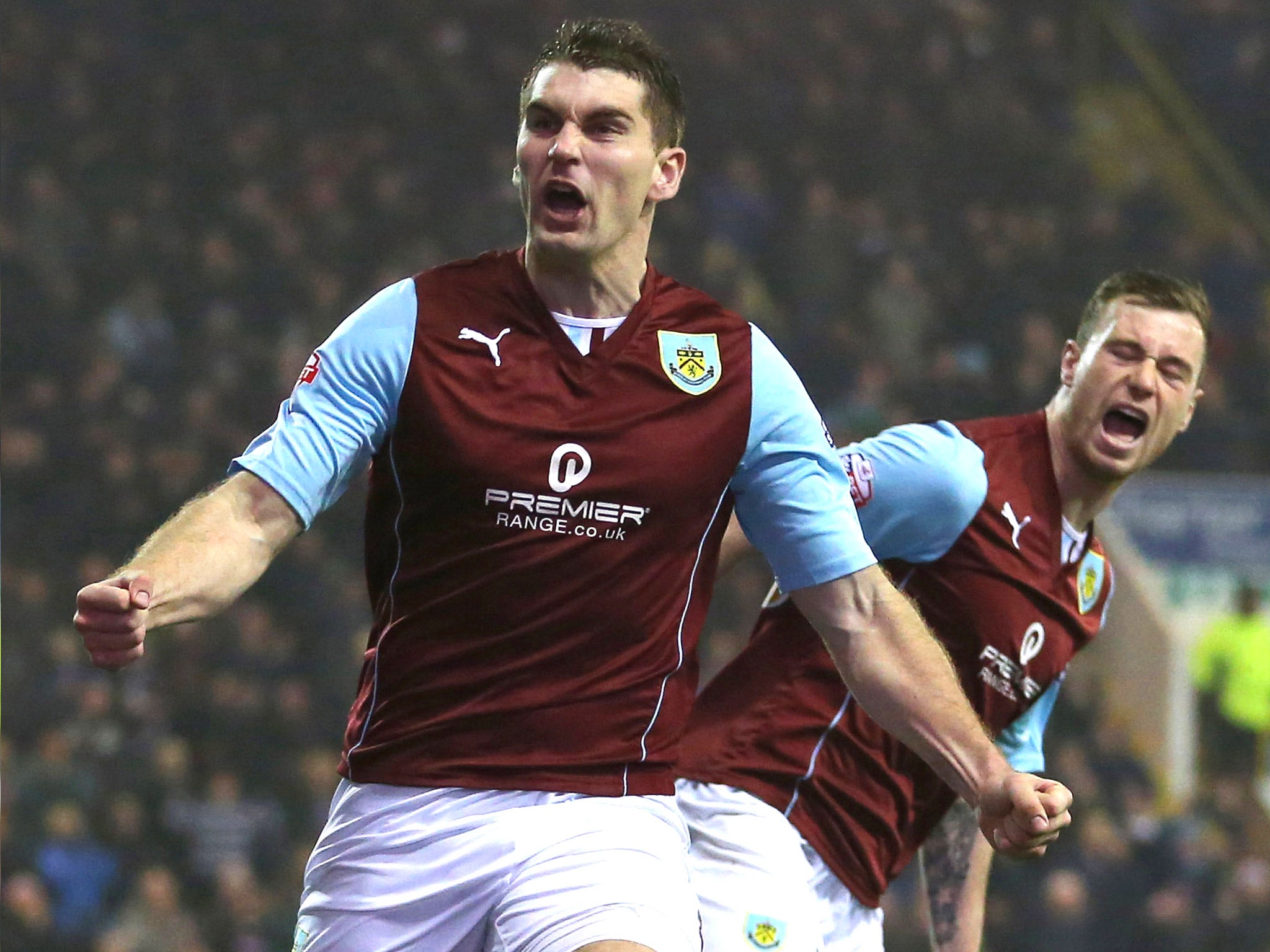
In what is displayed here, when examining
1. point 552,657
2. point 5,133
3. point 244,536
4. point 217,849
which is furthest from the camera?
point 5,133

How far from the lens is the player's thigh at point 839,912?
13.3 ft

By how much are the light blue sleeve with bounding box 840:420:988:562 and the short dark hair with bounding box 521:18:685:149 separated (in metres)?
0.86

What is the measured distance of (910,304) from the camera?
14703mm

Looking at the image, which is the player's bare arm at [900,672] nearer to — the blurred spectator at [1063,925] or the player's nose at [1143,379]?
the player's nose at [1143,379]

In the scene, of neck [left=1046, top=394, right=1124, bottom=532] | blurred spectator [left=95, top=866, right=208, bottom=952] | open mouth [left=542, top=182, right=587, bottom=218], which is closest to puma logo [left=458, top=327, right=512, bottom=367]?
open mouth [left=542, top=182, right=587, bottom=218]

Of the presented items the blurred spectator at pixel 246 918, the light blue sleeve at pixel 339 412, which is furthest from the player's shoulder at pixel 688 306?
the blurred spectator at pixel 246 918

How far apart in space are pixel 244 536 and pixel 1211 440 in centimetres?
1194

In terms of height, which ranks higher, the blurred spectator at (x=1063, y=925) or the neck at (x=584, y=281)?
the neck at (x=584, y=281)

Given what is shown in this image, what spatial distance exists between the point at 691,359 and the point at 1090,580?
4.51ft

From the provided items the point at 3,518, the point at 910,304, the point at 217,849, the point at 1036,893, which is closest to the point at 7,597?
the point at 3,518

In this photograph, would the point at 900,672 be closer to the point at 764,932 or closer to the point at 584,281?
the point at 764,932

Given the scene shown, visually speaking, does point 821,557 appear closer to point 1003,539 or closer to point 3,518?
point 1003,539

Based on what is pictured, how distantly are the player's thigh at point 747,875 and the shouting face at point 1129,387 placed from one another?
1076 mm

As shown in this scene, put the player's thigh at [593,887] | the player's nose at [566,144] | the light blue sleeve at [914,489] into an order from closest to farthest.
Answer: the player's thigh at [593,887]
the player's nose at [566,144]
the light blue sleeve at [914,489]
